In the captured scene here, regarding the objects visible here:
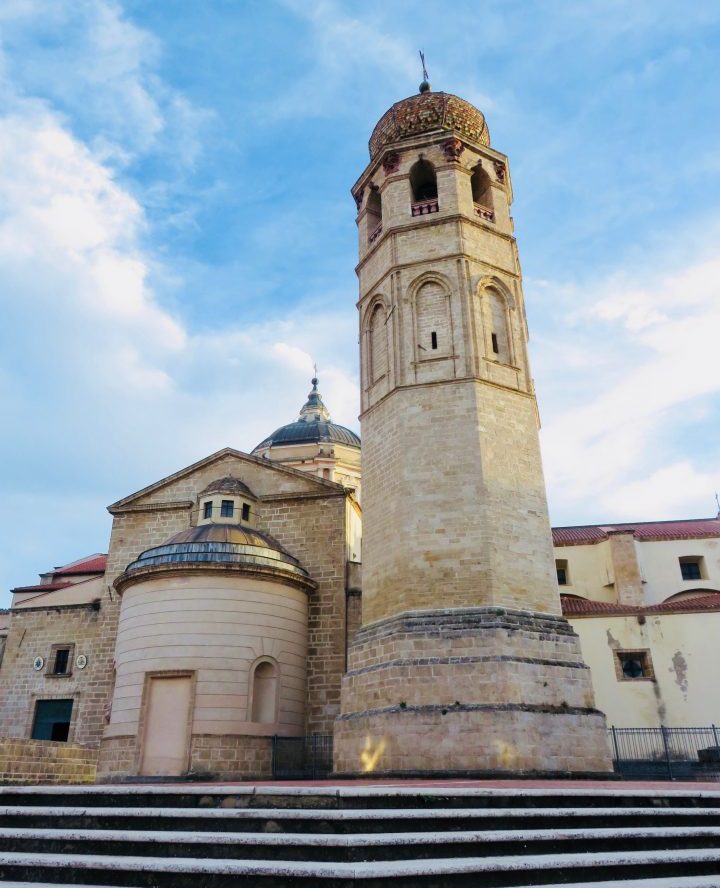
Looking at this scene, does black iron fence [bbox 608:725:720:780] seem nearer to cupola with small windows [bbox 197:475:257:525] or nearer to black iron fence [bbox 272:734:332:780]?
black iron fence [bbox 272:734:332:780]

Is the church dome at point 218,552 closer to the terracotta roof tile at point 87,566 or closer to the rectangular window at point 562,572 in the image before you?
the rectangular window at point 562,572

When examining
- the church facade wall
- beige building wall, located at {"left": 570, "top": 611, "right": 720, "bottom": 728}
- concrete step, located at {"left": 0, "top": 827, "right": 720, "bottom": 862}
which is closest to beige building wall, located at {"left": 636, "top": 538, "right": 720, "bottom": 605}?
beige building wall, located at {"left": 570, "top": 611, "right": 720, "bottom": 728}

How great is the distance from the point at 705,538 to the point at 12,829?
23781 millimetres

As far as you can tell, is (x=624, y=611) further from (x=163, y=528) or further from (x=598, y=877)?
(x=598, y=877)

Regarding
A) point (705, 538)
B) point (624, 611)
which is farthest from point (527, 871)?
point (705, 538)

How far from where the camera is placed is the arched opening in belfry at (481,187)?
19.8m

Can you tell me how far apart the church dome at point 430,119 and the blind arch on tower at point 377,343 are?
488cm

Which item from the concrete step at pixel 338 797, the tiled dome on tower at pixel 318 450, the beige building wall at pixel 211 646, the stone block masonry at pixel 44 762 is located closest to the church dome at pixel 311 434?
the tiled dome on tower at pixel 318 450

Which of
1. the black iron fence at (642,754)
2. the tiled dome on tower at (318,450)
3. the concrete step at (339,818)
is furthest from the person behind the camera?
the tiled dome on tower at (318,450)

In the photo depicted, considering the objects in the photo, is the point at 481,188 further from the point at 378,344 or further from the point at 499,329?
the point at 378,344

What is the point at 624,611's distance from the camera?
20.0 metres

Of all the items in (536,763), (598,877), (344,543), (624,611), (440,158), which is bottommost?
(598,877)

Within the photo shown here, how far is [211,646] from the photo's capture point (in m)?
16.9

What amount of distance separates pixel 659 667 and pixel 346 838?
1647 centimetres
